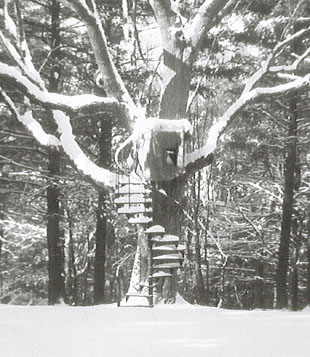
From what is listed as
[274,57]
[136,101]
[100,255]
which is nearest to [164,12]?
[274,57]

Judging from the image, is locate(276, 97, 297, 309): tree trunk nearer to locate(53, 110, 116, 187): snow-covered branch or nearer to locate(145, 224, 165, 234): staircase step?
locate(53, 110, 116, 187): snow-covered branch

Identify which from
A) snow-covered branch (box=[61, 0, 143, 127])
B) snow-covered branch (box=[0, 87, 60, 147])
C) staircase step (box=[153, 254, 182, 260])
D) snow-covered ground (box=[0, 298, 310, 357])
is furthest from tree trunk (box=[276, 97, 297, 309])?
snow-covered ground (box=[0, 298, 310, 357])

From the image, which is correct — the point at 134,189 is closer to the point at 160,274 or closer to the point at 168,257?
→ the point at 168,257

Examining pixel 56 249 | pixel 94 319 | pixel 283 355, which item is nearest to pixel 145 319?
pixel 94 319

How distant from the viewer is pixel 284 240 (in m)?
13.4

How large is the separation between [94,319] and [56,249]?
25.0 feet

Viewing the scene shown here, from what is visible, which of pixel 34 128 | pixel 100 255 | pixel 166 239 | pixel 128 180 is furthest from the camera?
pixel 100 255

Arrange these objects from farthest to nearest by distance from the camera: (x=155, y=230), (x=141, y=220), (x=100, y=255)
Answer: (x=100, y=255), (x=141, y=220), (x=155, y=230)

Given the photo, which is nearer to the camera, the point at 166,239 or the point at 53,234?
the point at 166,239

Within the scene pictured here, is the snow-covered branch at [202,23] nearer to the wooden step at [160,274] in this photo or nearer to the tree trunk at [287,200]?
the wooden step at [160,274]

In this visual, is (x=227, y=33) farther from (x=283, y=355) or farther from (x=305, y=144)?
(x=283, y=355)

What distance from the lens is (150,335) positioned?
15.1 feet

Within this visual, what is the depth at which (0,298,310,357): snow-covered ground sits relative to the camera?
3.92 metres

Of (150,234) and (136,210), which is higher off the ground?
(136,210)
